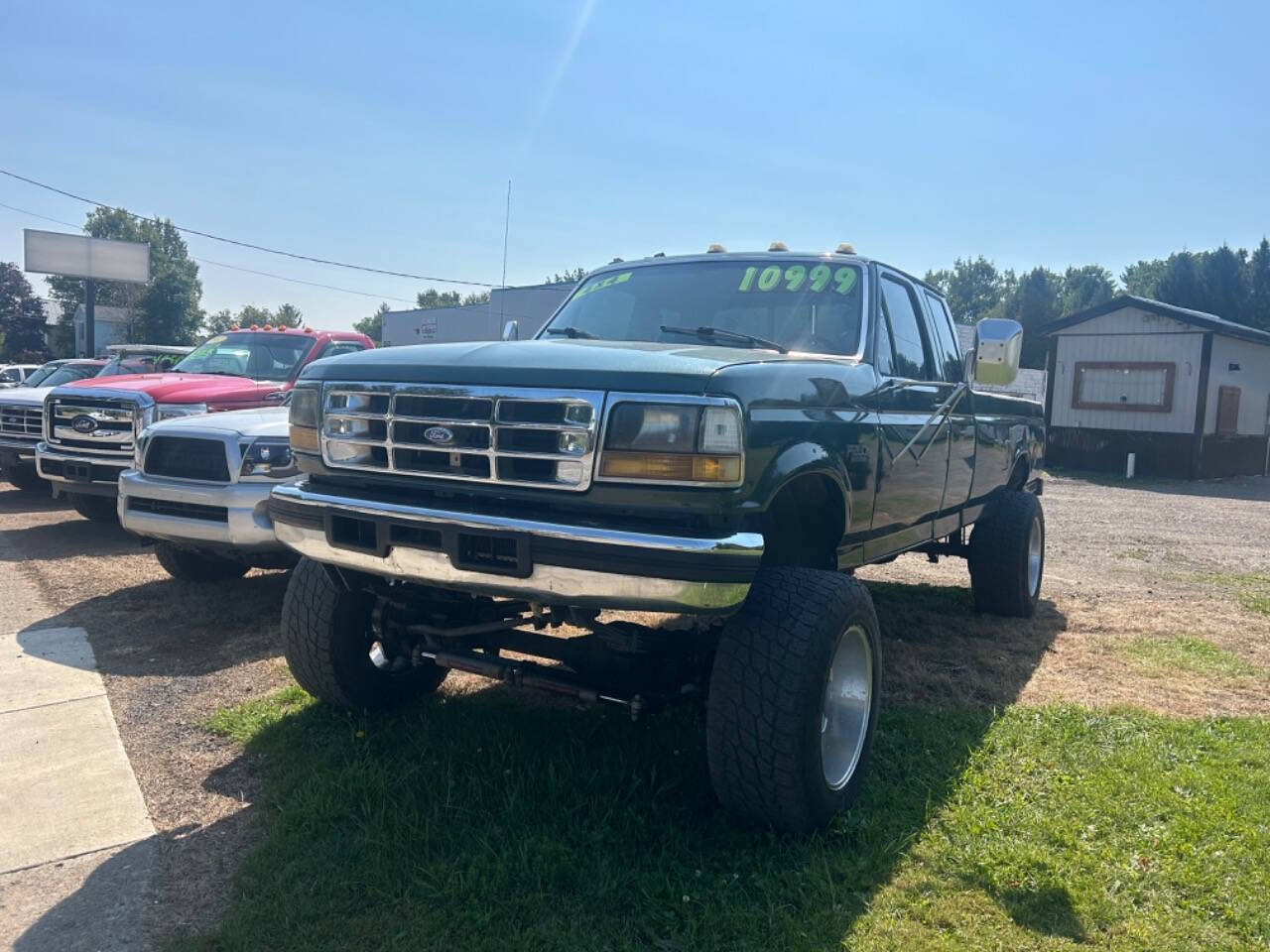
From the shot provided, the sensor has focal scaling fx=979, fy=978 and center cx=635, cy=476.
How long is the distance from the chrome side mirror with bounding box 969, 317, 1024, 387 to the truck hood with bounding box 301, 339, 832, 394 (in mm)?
1393

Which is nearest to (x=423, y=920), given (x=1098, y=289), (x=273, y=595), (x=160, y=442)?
(x=273, y=595)

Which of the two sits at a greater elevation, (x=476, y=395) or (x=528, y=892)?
(x=476, y=395)

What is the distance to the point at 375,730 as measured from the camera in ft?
13.3

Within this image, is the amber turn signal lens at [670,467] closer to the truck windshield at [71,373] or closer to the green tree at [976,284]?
the truck windshield at [71,373]

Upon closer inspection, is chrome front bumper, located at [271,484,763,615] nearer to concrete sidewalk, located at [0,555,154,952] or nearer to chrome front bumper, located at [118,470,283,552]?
concrete sidewalk, located at [0,555,154,952]

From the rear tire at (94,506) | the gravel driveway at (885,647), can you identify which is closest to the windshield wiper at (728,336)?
the gravel driveway at (885,647)

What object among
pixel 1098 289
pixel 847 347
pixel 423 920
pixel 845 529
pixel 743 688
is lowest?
pixel 423 920

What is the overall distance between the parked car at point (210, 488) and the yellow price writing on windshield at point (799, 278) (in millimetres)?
3176

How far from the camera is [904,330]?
15.5 ft

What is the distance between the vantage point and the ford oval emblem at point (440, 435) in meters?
3.17

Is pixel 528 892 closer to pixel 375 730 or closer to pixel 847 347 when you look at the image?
pixel 375 730

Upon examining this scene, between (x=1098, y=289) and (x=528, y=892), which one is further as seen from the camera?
(x=1098, y=289)

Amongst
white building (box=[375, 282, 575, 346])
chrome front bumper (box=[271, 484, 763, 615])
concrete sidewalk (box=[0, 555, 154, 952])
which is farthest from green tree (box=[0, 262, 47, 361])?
chrome front bumper (box=[271, 484, 763, 615])

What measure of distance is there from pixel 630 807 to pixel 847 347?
2.04 m
